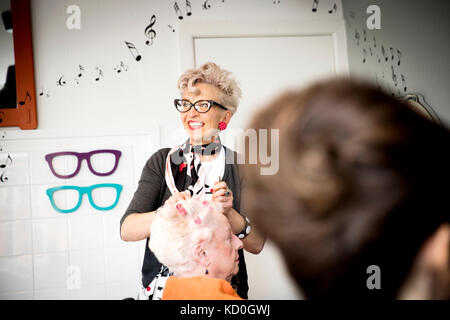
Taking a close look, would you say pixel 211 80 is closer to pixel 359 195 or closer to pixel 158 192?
pixel 158 192

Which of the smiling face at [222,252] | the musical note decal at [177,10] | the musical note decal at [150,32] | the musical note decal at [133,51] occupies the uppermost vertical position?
the musical note decal at [177,10]

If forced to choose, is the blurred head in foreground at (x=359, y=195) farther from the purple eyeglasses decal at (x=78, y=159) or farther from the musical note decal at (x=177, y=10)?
the musical note decal at (x=177, y=10)

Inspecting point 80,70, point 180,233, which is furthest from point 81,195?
point 180,233

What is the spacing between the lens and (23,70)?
1.66 metres

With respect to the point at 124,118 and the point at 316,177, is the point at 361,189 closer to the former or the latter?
the point at 316,177

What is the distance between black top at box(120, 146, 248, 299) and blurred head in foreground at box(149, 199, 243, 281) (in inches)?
9.5

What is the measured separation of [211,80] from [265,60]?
0.62 m

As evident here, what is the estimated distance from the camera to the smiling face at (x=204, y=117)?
1.37 metres

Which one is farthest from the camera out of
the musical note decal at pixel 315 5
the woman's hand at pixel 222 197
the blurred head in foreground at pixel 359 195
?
the musical note decal at pixel 315 5

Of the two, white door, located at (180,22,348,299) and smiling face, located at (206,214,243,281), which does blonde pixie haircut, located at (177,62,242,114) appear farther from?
smiling face, located at (206,214,243,281)

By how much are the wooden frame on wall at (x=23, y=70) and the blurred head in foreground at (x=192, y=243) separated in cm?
105

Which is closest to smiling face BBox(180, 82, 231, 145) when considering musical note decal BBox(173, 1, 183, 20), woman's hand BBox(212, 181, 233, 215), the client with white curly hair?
woman's hand BBox(212, 181, 233, 215)

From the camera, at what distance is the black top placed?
4.21 ft

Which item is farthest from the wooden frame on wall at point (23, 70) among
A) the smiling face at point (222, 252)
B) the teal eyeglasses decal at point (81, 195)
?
the smiling face at point (222, 252)
